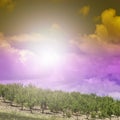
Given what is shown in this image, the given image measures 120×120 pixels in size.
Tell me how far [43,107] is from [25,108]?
31.3 feet

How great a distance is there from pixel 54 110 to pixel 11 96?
23.9 meters

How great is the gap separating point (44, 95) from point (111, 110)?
123 feet

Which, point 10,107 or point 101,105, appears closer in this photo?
point 10,107

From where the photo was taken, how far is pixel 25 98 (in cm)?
16850

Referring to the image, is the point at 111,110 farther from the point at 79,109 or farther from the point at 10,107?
the point at 10,107

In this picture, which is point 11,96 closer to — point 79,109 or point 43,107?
point 43,107

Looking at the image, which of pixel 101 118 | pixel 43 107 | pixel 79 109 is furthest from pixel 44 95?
pixel 101 118

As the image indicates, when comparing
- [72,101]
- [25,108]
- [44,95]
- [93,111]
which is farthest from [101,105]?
[25,108]

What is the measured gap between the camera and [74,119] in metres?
165

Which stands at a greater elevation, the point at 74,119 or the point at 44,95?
the point at 44,95

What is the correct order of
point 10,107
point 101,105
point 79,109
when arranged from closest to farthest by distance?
point 10,107 < point 79,109 < point 101,105

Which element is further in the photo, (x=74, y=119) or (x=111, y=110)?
(x=111, y=110)

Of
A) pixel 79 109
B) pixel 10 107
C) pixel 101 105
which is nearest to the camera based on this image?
pixel 10 107

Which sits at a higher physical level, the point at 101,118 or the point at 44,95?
the point at 44,95
